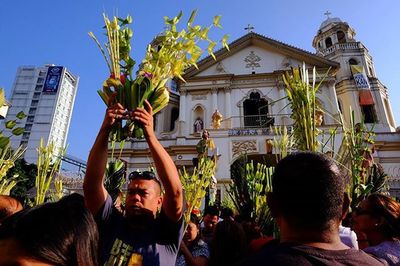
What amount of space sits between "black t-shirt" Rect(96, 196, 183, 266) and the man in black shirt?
0.81 meters

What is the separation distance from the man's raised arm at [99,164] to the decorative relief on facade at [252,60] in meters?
19.2

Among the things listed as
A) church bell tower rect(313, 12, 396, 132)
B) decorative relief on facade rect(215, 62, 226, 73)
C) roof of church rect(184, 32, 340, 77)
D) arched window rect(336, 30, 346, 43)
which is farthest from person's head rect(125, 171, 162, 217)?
arched window rect(336, 30, 346, 43)

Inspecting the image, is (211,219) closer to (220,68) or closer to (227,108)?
(227,108)

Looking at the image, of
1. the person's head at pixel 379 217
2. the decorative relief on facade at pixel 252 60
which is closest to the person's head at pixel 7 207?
the person's head at pixel 379 217

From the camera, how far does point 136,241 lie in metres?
1.75

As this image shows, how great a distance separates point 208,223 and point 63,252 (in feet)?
13.7

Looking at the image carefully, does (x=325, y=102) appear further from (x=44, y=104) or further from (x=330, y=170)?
(x=44, y=104)

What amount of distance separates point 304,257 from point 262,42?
21.1m

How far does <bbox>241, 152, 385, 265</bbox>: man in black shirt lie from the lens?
0.97 meters

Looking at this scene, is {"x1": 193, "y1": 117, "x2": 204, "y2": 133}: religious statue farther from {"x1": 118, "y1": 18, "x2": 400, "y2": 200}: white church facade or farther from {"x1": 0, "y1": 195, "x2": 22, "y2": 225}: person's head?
{"x1": 0, "y1": 195, "x2": 22, "y2": 225}: person's head

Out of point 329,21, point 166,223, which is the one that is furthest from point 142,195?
point 329,21

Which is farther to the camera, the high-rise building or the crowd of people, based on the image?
the high-rise building

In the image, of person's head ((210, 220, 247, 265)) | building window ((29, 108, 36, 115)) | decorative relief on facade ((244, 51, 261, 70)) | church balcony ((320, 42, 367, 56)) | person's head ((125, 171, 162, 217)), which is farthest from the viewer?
building window ((29, 108, 36, 115))

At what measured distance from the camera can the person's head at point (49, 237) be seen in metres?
0.86
